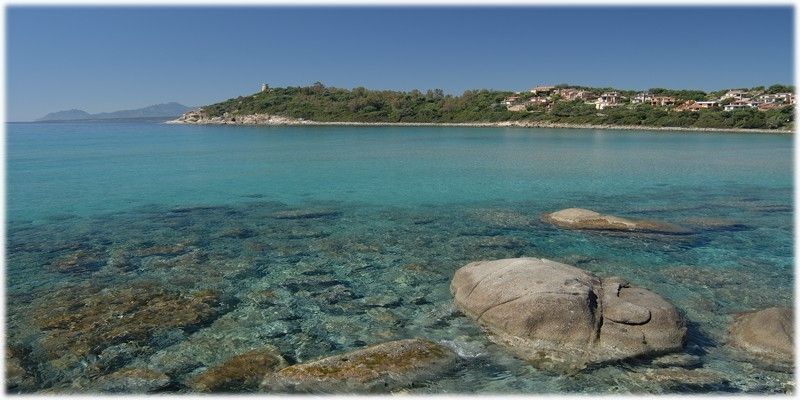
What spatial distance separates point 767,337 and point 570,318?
3.33 m

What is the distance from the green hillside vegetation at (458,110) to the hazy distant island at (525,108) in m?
0.18

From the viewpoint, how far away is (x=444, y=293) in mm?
11422

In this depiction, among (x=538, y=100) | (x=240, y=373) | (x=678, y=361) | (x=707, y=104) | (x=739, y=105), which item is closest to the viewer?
(x=240, y=373)

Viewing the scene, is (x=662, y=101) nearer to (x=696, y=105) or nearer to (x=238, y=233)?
(x=696, y=105)

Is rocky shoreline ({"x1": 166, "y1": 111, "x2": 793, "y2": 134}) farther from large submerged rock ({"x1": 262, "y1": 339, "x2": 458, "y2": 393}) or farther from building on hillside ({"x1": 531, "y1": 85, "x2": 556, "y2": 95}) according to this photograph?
large submerged rock ({"x1": 262, "y1": 339, "x2": 458, "y2": 393})

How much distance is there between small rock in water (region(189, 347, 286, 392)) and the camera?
25.0 feet

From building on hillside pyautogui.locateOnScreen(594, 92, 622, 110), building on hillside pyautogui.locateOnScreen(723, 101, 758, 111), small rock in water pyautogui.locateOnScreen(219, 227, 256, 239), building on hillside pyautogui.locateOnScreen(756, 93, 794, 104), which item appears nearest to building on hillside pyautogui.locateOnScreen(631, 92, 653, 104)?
building on hillside pyautogui.locateOnScreen(594, 92, 622, 110)

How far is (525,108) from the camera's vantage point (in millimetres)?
141500

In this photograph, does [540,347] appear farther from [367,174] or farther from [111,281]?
[367,174]

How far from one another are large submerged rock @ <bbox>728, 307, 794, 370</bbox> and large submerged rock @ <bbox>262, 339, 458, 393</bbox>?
5.02 meters

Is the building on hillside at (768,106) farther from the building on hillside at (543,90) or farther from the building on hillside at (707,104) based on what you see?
the building on hillside at (543,90)

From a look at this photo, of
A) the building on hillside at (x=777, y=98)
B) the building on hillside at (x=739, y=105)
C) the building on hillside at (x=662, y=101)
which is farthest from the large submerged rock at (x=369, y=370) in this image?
the building on hillside at (x=662, y=101)

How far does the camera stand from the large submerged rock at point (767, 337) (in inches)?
326

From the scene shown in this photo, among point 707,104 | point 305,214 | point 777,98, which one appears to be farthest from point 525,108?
point 305,214
